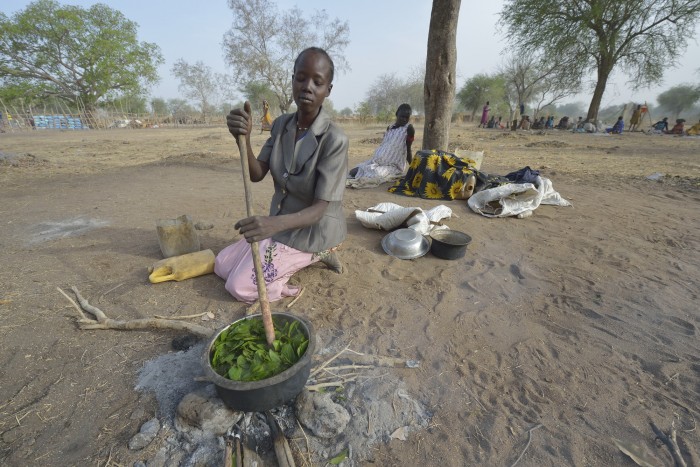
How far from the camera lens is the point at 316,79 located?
5.93ft

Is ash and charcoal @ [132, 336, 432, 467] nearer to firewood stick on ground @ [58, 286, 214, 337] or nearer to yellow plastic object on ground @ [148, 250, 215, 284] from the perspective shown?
firewood stick on ground @ [58, 286, 214, 337]

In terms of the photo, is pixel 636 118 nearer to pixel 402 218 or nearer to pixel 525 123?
pixel 525 123

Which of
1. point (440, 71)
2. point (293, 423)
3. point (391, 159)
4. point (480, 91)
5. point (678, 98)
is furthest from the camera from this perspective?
point (678, 98)

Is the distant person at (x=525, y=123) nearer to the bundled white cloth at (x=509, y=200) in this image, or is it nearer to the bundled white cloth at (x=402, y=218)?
the bundled white cloth at (x=509, y=200)

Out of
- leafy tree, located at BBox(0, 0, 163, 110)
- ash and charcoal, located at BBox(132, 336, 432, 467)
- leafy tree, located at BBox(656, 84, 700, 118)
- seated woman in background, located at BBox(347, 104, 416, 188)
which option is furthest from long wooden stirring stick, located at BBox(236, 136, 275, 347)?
leafy tree, located at BBox(656, 84, 700, 118)

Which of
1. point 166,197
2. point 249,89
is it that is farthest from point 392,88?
point 166,197

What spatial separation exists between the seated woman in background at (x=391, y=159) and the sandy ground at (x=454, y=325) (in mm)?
1881

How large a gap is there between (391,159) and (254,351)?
498 centimetres

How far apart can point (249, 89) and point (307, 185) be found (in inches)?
1438

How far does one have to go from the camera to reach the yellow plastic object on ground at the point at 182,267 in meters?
2.54

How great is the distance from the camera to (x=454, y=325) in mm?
2199

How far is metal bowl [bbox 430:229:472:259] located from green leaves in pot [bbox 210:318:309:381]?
1876 millimetres

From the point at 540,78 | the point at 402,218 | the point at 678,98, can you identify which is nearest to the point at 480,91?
the point at 540,78

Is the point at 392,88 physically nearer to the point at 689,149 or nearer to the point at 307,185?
the point at 689,149
